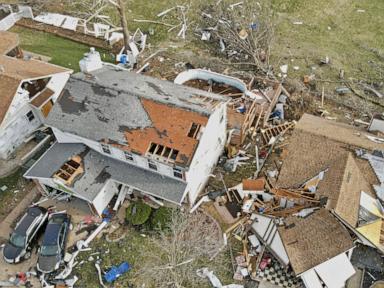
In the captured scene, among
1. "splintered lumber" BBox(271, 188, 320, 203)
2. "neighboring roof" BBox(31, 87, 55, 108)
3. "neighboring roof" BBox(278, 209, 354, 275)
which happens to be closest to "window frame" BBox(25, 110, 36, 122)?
"neighboring roof" BBox(31, 87, 55, 108)

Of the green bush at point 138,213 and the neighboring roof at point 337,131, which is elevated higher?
the neighboring roof at point 337,131

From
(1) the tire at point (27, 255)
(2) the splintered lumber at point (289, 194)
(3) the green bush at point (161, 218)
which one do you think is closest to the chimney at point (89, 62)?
(3) the green bush at point (161, 218)

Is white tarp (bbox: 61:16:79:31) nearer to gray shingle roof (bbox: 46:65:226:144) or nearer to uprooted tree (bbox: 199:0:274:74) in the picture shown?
uprooted tree (bbox: 199:0:274:74)

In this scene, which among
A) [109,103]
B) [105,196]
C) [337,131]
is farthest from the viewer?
[337,131]

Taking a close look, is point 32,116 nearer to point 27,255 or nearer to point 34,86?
point 34,86

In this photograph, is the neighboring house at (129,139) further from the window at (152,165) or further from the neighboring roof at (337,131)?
the neighboring roof at (337,131)

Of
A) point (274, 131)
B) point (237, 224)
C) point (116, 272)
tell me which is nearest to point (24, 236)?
point (116, 272)
